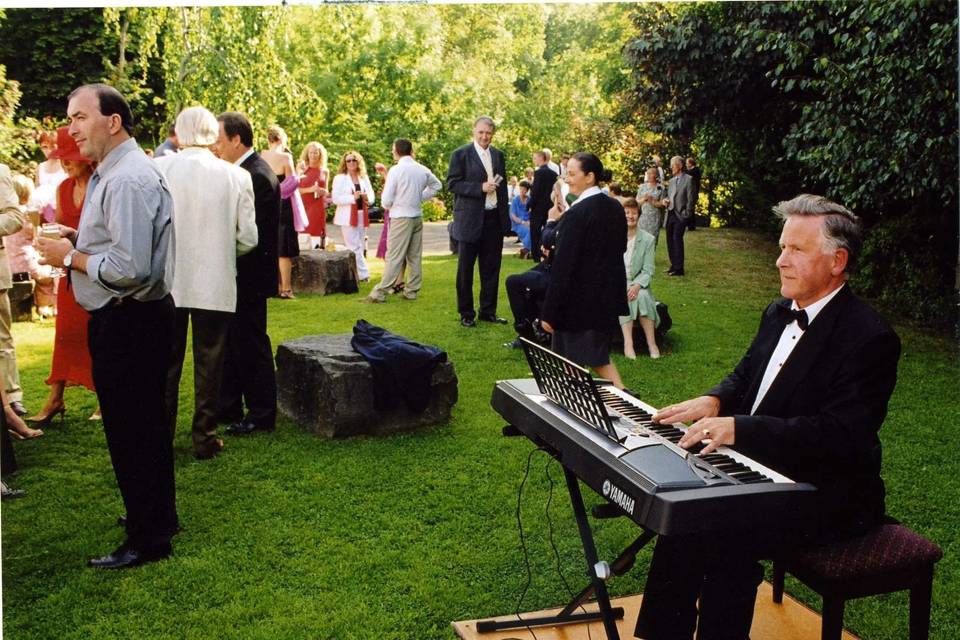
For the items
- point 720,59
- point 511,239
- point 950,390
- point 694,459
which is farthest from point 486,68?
point 694,459

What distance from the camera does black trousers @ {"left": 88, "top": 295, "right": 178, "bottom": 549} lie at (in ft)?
12.8

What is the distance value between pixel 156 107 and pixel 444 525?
40.3ft

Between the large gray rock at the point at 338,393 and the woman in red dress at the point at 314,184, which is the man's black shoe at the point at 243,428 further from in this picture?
the woman in red dress at the point at 314,184

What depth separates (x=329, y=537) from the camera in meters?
4.49

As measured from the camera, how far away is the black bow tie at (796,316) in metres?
3.18

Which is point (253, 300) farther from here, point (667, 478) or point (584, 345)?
point (667, 478)

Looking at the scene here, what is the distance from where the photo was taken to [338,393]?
19.0 ft

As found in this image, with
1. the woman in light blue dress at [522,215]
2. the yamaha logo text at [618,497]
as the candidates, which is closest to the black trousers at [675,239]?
the woman in light blue dress at [522,215]

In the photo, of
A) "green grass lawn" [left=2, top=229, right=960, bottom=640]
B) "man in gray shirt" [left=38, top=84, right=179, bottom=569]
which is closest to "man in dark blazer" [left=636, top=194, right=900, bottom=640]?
"green grass lawn" [left=2, top=229, right=960, bottom=640]

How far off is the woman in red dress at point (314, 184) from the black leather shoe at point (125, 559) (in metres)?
8.67

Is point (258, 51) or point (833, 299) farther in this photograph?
point (258, 51)

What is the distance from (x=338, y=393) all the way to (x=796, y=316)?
10.7ft

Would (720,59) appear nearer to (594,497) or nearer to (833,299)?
(594,497)

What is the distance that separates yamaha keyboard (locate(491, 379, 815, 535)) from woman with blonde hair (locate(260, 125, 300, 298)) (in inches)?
309
